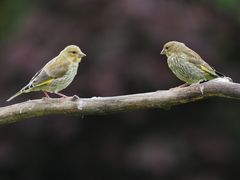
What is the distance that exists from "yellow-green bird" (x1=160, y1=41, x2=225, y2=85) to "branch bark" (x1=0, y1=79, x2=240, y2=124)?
789 mm

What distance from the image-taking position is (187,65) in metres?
10.4

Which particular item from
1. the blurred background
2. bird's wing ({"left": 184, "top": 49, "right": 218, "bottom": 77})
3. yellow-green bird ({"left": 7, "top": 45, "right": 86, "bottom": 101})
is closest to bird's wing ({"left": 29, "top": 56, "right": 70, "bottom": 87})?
yellow-green bird ({"left": 7, "top": 45, "right": 86, "bottom": 101})

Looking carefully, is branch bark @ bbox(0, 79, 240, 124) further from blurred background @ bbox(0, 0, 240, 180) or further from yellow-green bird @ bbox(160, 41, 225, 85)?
blurred background @ bbox(0, 0, 240, 180)

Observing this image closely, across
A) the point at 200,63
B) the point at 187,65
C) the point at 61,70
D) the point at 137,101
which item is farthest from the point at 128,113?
the point at 137,101

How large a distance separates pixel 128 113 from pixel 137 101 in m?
4.53

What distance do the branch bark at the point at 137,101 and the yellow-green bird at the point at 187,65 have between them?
0.79 metres

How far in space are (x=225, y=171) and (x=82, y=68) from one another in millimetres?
2083

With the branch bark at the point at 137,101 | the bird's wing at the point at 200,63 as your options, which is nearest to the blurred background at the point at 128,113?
the bird's wing at the point at 200,63

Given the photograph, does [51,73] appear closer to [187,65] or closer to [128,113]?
[187,65]

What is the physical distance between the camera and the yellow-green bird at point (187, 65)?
1021 cm

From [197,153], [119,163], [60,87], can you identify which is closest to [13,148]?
[119,163]

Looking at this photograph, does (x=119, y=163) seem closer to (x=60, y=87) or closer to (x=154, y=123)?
(x=154, y=123)

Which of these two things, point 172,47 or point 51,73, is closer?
point 51,73

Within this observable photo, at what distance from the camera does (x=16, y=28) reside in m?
16.3
